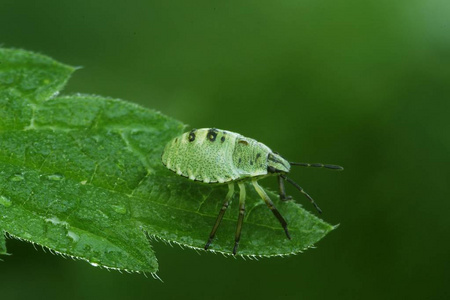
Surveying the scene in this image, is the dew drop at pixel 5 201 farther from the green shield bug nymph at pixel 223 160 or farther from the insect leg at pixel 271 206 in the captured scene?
the insect leg at pixel 271 206

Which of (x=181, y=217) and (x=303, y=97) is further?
(x=303, y=97)

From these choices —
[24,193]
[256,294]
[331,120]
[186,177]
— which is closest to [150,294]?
[256,294]

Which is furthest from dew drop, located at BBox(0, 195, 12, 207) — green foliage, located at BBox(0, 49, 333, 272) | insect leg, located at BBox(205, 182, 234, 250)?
insect leg, located at BBox(205, 182, 234, 250)

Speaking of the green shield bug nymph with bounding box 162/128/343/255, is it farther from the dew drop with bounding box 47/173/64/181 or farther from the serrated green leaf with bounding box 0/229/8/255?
the serrated green leaf with bounding box 0/229/8/255

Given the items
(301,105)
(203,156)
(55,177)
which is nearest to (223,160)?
(203,156)

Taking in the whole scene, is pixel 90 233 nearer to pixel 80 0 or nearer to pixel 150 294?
pixel 150 294

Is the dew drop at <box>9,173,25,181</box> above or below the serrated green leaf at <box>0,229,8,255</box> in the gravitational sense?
above
